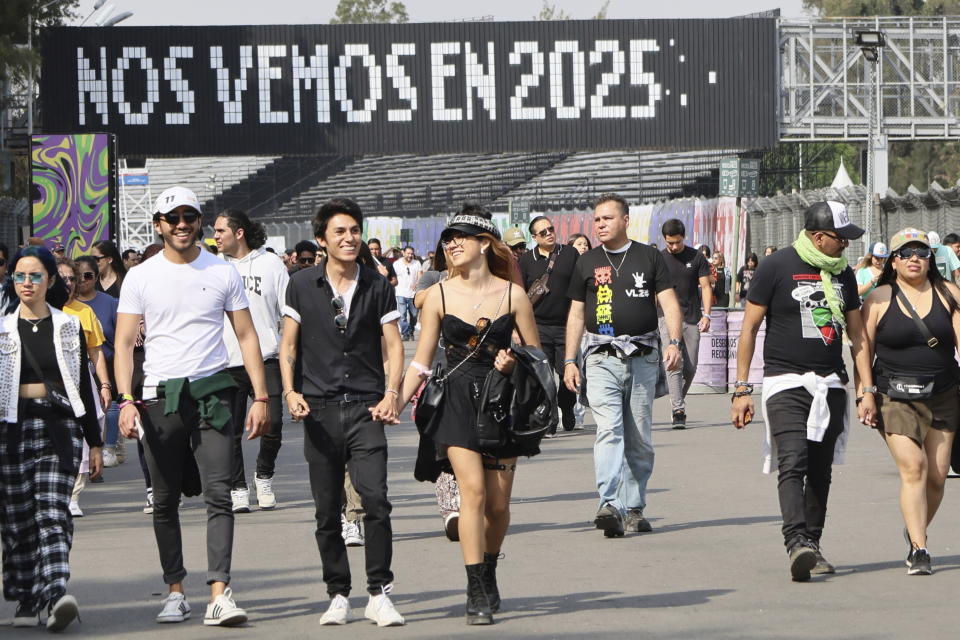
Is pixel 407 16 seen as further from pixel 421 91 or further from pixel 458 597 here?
pixel 458 597

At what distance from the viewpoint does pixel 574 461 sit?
1341 cm

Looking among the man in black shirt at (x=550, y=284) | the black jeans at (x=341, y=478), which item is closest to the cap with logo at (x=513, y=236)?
the man in black shirt at (x=550, y=284)

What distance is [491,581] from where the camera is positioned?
7.12 m

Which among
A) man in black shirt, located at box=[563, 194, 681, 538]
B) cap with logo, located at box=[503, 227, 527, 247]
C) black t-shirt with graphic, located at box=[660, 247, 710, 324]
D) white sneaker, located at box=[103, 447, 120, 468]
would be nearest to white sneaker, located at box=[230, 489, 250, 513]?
man in black shirt, located at box=[563, 194, 681, 538]

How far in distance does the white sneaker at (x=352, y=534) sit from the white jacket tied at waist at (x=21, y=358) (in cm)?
227

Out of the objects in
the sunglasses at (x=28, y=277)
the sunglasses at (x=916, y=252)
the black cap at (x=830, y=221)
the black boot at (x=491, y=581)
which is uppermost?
the black cap at (x=830, y=221)

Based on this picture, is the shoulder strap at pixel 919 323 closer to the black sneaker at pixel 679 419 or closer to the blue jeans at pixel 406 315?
the black sneaker at pixel 679 419

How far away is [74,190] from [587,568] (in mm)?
19791

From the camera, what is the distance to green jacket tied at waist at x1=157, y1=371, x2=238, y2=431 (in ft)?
23.6

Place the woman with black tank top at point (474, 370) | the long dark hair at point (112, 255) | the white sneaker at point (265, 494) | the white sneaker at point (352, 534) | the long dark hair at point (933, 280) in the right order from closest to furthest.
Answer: the woman with black tank top at point (474, 370) < the long dark hair at point (933, 280) < the white sneaker at point (352, 534) < the white sneaker at point (265, 494) < the long dark hair at point (112, 255)

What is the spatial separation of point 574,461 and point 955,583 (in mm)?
5725

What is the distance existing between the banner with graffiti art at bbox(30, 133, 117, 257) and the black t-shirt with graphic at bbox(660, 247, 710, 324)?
12.6m

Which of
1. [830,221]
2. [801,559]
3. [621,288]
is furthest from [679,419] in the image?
[801,559]

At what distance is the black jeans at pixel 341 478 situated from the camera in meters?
7.05
